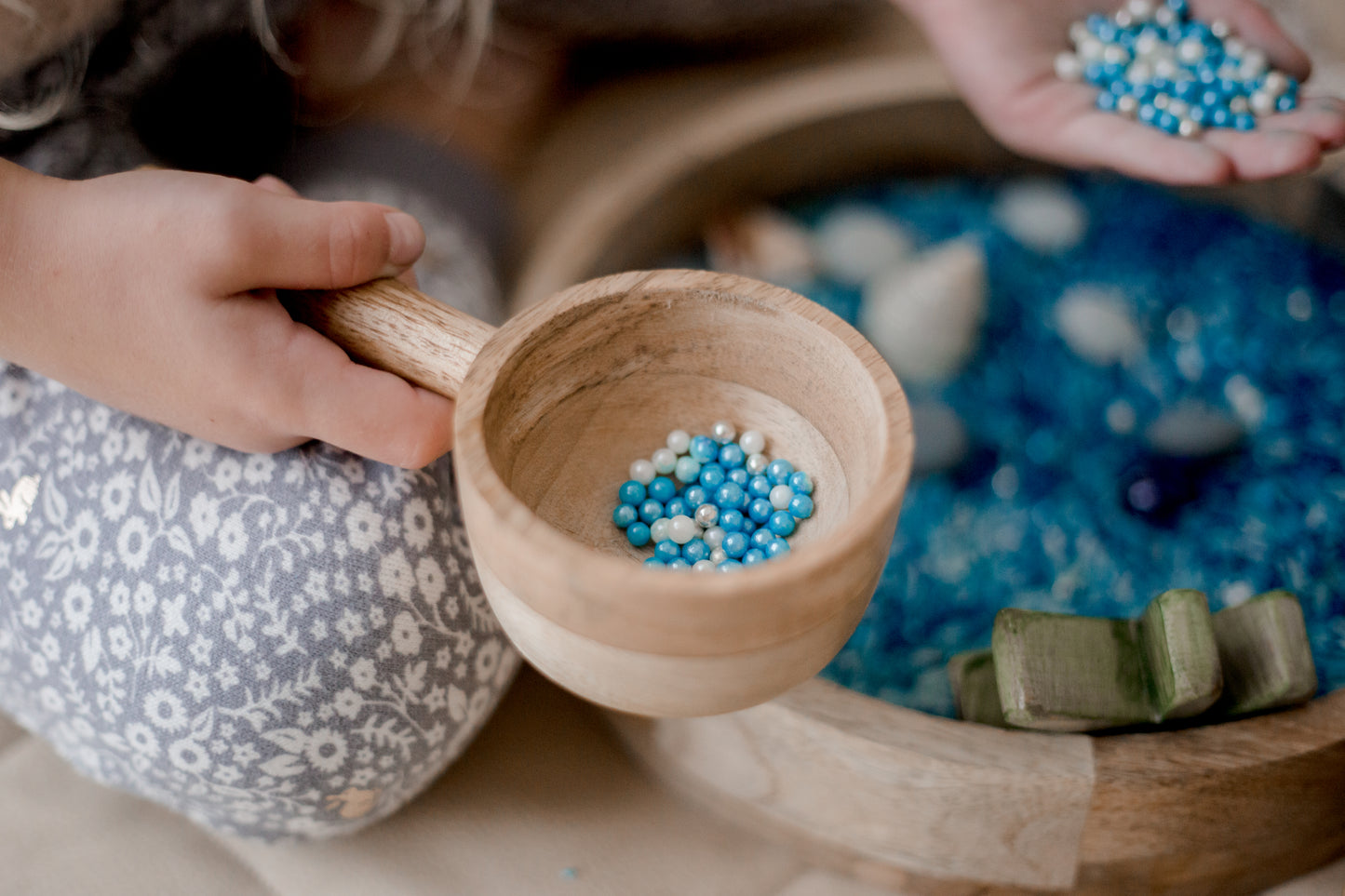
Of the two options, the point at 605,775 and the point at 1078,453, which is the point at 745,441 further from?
the point at 1078,453

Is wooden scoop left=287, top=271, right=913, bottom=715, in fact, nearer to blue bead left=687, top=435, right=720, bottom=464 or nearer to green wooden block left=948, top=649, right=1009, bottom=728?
blue bead left=687, top=435, right=720, bottom=464

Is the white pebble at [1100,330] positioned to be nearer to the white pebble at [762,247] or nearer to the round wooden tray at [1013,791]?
the white pebble at [762,247]

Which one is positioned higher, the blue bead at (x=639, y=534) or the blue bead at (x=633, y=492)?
the blue bead at (x=633, y=492)

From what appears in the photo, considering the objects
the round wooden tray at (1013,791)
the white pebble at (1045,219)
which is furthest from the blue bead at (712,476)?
the white pebble at (1045,219)

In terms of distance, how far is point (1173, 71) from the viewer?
3.30 ft

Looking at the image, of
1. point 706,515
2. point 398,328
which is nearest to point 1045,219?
point 706,515

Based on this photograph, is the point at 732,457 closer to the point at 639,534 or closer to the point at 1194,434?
the point at 639,534

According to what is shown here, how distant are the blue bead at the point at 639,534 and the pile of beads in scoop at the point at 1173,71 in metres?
0.66

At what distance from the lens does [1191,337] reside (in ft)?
3.64

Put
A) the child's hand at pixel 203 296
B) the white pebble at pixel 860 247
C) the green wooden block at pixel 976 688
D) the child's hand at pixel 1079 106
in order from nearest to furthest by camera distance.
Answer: the child's hand at pixel 203 296, the green wooden block at pixel 976 688, the child's hand at pixel 1079 106, the white pebble at pixel 860 247

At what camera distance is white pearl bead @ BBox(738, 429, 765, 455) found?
69cm

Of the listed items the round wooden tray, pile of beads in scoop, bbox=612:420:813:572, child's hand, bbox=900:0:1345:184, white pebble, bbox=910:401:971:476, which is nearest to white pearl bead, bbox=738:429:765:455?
pile of beads in scoop, bbox=612:420:813:572

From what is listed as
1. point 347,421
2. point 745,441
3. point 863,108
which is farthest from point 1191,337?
point 347,421

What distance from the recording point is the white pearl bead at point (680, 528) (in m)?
0.65
